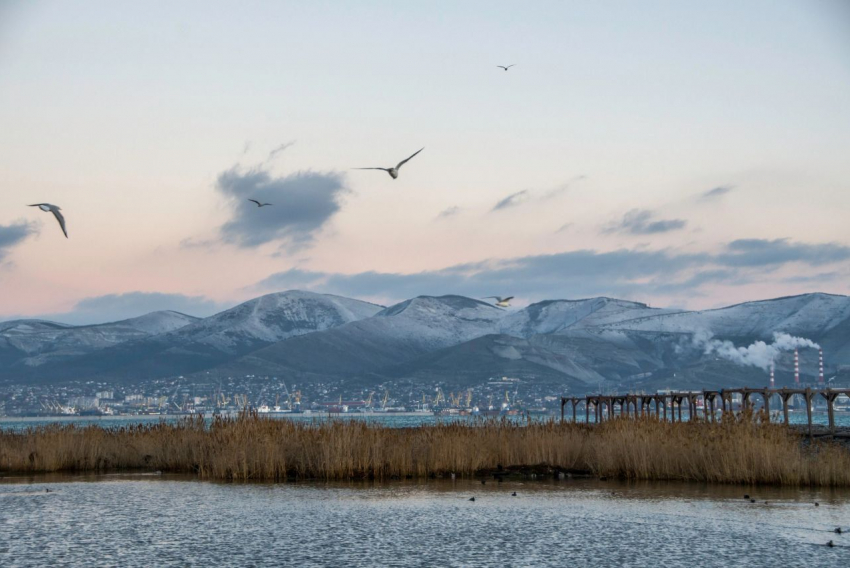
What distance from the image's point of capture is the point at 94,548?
19.5m

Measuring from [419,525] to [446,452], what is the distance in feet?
37.8

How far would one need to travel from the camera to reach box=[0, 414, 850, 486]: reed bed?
2945cm

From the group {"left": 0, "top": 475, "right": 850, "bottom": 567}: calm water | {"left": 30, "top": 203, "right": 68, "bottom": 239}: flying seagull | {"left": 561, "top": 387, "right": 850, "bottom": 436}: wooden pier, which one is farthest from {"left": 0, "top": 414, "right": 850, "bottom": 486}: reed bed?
{"left": 30, "top": 203, "right": 68, "bottom": 239}: flying seagull

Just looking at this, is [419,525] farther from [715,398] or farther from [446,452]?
[715,398]

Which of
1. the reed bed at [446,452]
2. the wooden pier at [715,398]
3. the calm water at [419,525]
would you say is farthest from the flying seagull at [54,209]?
the wooden pier at [715,398]

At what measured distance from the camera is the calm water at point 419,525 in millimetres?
18609

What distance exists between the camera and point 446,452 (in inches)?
1335

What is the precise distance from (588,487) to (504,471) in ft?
14.4

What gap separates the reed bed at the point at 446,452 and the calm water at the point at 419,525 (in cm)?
149

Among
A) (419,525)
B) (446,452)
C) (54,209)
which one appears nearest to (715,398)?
(446,452)

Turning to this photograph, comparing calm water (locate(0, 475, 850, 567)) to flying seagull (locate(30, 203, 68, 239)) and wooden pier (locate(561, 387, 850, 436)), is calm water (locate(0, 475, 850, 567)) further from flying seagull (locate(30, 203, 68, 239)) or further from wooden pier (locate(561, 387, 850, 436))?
wooden pier (locate(561, 387, 850, 436))

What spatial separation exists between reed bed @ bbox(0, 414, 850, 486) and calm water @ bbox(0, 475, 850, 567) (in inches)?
58.6

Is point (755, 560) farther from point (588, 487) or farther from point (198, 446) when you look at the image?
point (198, 446)

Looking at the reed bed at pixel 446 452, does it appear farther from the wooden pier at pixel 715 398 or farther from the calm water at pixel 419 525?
the wooden pier at pixel 715 398
